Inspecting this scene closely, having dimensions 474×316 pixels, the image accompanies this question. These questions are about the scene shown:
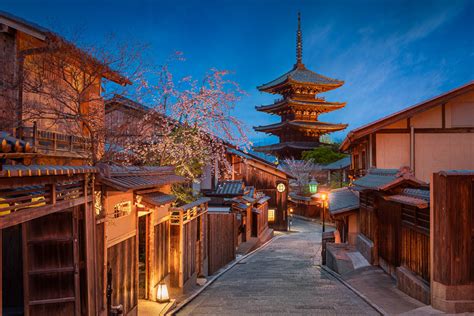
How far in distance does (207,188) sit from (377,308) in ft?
48.7

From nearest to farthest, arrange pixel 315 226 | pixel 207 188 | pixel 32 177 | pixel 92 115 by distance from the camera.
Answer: pixel 32 177, pixel 92 115, pixel 207 188, pixel 315 226

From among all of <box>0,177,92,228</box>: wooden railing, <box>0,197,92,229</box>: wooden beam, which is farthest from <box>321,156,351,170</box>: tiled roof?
<box>0,197,92,229</box>: wooden beam

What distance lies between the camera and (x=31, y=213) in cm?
477

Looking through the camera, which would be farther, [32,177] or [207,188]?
[207,188]

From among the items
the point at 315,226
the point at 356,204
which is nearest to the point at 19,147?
the point at 356,204

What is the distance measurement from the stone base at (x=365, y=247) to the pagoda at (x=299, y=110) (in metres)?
31.8

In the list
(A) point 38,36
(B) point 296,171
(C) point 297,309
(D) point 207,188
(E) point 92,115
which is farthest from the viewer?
(B) point 296,171

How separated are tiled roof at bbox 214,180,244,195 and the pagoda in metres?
25.9

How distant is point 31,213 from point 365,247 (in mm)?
13817

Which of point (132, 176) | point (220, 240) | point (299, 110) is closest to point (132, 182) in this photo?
point (132, 176)

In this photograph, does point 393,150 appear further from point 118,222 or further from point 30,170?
point 30,170

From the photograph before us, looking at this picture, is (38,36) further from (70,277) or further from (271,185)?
(271,185)

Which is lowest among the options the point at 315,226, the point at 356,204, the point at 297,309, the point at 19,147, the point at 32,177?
the point at 315,226

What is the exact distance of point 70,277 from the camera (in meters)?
6.36
